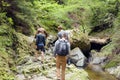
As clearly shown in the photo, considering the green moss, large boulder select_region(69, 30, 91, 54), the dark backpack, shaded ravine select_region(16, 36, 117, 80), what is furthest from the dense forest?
the dark backpack

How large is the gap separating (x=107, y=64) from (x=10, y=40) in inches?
253

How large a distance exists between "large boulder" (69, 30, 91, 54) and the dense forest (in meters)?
1.04

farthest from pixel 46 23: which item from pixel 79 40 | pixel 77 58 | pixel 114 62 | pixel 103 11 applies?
pixel 114 62

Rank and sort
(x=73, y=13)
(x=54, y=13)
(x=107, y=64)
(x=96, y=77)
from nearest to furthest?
(x=96, y=77)
(x=107, y=64)
(x=54, y=13)
(x=73, y=13)

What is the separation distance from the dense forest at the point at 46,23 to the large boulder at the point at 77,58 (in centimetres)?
134

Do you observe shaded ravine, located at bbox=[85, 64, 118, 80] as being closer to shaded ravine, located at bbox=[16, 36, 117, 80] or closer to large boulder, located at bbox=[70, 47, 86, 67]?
large boulder, located at bbox=[70, 47, 86, 67]

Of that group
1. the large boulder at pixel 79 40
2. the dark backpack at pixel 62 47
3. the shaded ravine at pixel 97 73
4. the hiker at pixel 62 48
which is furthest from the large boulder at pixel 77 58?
the dark backpack at pixel 62 47

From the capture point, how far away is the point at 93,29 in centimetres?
2611

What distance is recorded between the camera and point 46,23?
77.3ft

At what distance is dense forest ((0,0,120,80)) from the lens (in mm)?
13172

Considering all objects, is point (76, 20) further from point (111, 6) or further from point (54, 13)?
point (111, 6)

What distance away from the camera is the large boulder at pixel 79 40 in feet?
63.0

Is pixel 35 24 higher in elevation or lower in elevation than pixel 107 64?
higher

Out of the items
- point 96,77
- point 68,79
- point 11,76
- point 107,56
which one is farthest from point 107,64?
point 11,76
